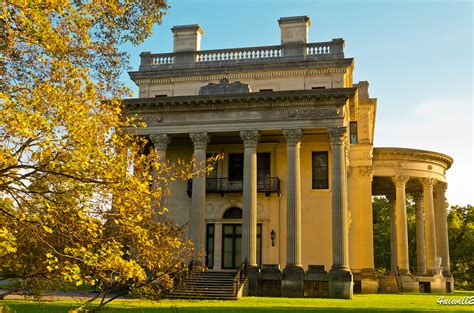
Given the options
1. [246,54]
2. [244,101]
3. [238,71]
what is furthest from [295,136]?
[246,54]

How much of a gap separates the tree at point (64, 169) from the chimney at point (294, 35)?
74.8 feet

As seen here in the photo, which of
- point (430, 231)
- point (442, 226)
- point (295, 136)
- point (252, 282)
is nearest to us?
point (252, 282)

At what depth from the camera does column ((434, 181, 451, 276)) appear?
136 feet

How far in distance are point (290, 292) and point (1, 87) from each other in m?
20.8

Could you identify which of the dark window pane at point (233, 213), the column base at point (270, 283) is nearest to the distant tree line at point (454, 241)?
the dark window pane at point (233, 213)

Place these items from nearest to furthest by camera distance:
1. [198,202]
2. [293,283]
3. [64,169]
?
[64,169] → [293,283] → [198,202]

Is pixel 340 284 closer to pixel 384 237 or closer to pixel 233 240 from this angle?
pixel 233 240

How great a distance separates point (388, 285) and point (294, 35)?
1912cm

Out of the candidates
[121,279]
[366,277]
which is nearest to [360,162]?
[366,277]

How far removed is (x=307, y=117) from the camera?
28.8m

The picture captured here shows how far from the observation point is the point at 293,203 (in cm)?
2809

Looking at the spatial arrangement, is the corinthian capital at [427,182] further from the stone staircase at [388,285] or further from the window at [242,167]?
the window at [242,167]

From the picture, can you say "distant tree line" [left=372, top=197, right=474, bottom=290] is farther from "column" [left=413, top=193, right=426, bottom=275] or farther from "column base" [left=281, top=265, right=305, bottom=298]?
"column base" [left=281, top=265, right=305, bottom=298]

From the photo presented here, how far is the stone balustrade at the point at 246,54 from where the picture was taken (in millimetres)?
31719
